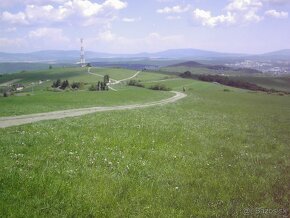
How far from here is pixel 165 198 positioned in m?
11.8

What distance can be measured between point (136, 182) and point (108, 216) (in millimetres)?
2825

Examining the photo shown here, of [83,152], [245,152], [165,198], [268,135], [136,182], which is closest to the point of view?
[165,198]

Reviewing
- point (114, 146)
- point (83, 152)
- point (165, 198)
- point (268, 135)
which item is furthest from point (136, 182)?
point (268, 135)

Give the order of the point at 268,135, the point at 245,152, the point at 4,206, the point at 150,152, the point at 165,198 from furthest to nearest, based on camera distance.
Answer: the point at 268,135 < the point at 245,152 < the point at 150,152 < the point at 165,198 < the point at 4,206

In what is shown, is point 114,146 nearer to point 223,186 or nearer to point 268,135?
point 223,186

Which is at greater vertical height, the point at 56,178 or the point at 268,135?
the point at 56,178

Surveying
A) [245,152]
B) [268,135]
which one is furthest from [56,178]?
[268,135]

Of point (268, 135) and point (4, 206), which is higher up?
point (4, 206)

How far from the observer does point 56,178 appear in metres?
12.4

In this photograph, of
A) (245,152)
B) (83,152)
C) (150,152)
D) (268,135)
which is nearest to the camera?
(83,152)

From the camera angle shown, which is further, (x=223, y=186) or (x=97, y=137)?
(x=97, y=137)

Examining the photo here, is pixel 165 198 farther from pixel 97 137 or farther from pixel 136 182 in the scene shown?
pixel 97 137

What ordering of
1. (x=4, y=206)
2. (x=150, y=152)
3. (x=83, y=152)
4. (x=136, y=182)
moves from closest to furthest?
(x=4, y=206)
(x=136, y=182)
(x=83, y=152)
(x=150, y=152)

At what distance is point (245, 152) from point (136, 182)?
28.9 feet
